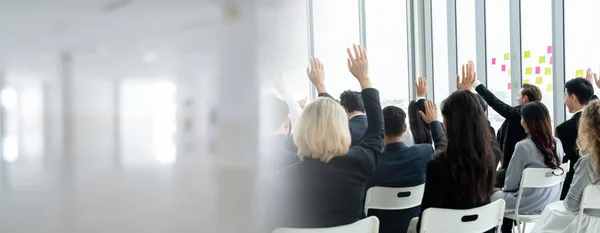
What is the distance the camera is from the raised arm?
1.48 m

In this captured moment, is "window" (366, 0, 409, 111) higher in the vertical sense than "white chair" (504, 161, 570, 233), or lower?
higher

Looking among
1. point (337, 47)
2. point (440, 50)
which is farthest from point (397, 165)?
point (440, 50)

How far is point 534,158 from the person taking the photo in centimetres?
247

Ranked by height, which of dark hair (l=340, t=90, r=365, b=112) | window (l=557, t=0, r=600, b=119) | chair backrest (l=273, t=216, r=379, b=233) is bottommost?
chair backrest (l=273, t=216, r=379, b=233)

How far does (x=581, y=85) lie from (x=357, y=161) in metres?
1.95

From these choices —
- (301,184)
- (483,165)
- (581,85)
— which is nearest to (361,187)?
(301,184)

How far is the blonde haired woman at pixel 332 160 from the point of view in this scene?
137cm

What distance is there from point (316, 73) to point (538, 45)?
335cm

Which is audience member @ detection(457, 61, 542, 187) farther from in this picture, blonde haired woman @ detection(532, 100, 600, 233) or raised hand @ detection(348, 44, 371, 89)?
raised hand @ detection(348, 44, 371, 89)

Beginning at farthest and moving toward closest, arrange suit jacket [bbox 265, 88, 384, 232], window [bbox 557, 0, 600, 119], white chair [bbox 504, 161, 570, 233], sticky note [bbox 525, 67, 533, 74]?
sticky note [bbox 525, 67, 533, 74]
window [bbox 557, 0, 600, 119]
white chair [bbox 504, 161, 570, 233]
suit jacket [bbox 265, 88, 384, 232]

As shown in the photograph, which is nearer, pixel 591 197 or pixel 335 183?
pixel 335 183

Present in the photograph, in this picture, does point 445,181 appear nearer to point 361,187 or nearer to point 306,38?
point 361,187

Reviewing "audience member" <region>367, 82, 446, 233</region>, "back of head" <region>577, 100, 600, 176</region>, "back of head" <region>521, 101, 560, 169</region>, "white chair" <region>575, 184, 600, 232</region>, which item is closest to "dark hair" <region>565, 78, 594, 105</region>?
"back of head" <region>521, 101, 560, 169</region>

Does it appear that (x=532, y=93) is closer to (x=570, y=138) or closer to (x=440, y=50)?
(x=570, y=138)
